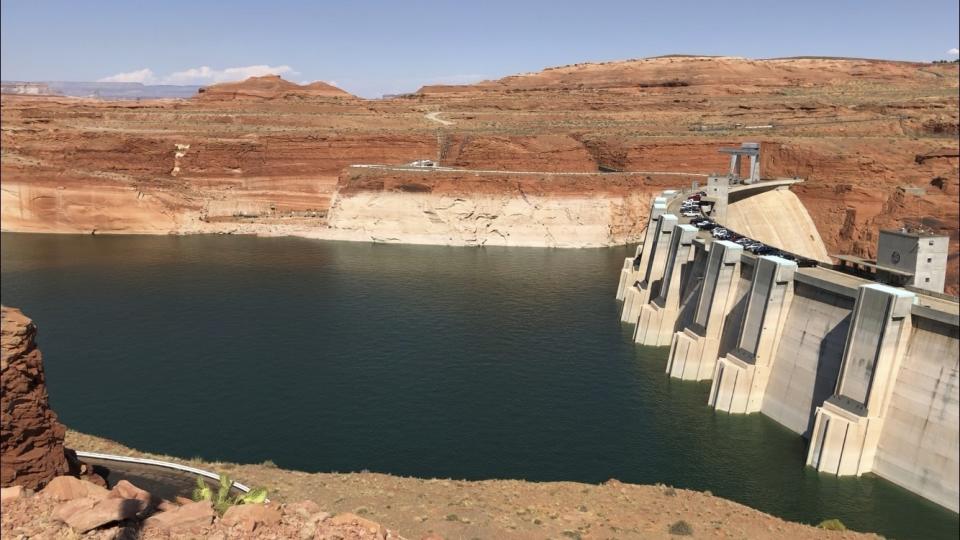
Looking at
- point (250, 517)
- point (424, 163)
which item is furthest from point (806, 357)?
point (424, 163)

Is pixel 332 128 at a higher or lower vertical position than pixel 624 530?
higher

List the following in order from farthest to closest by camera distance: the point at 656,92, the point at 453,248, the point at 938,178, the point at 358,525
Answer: the point at 656,92, the point at 453,248, the point at 938,178, the point at 358,525

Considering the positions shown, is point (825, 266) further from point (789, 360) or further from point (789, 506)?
point (789, 506)

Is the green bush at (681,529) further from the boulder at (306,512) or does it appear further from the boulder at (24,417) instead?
the boulder at (24,417)

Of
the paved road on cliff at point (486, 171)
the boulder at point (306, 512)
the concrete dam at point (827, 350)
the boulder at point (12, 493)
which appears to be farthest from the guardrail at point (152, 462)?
the paved road on cliff at point (486, 171)

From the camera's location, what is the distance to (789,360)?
36281mm

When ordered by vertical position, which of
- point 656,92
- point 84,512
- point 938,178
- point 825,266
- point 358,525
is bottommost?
point 358,525

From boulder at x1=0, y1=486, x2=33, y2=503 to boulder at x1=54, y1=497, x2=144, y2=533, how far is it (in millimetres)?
985

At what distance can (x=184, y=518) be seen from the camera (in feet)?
50.3

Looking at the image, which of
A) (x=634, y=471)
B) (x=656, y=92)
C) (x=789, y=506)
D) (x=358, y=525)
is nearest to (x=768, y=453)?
(x=789, y=506)

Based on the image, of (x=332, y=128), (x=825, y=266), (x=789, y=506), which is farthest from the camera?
(x=332, y=128)

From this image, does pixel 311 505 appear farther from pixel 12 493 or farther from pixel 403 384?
pixel 403 384

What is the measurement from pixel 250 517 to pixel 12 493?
5035 millimetres

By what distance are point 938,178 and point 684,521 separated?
6983cm
